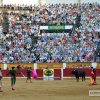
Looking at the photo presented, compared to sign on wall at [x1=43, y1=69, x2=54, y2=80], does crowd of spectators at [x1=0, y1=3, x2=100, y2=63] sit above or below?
above

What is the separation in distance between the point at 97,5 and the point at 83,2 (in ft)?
10.1

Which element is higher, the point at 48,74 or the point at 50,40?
the point at 50,40

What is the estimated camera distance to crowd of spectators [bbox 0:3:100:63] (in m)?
34.7

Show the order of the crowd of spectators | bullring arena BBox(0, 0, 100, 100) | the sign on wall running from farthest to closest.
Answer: the crowd of spectators < bullring arena BBox(0, 0, 100, 100) < the sign on wall

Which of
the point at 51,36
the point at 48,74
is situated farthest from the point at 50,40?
the point at 48,74

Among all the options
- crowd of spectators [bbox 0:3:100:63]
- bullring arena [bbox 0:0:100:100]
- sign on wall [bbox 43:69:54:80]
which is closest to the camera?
sign on wall [bbox 43:69:54:80]

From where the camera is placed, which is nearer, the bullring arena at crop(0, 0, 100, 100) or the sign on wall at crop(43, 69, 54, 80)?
the sign on wall at crop(43, 69, 54, 80)

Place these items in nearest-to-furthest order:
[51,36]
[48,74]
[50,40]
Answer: [48,74], [50,40], [51,36]

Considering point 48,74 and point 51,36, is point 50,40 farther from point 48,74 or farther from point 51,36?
point 48,74

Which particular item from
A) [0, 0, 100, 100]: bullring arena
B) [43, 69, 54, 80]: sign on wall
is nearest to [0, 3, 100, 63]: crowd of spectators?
[0, 0, 100, 100]: bullring arena

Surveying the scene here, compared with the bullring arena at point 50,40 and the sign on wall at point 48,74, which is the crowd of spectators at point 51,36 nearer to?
the bullring arena at point 50,40

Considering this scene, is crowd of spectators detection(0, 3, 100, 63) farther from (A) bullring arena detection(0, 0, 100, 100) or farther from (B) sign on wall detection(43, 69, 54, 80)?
(B) sign on wall detection(43, 69, 54, 80)

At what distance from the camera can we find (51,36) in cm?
3734

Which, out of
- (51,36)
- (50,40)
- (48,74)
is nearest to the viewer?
Answer: (48,74)
